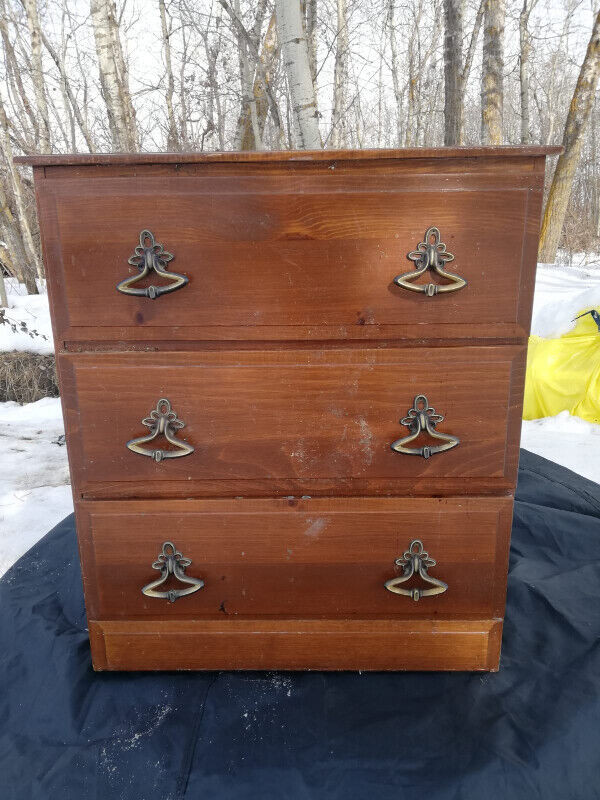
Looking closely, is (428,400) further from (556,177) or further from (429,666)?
(556,177)

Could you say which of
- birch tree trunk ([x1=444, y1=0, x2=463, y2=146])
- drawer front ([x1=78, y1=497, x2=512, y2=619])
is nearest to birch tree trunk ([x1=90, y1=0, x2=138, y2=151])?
birch tree trunk ([x1=444, y1=0, x2=463, y2=146])

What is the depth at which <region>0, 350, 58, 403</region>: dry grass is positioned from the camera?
4793 mm

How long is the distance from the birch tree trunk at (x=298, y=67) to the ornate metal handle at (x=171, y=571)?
1831 millimetres

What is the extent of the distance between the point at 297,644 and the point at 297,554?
10.3 inches

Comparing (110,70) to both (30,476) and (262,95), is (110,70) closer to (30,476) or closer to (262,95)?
(262,95)

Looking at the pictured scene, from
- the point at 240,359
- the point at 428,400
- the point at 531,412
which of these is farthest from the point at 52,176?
the point at 531,412

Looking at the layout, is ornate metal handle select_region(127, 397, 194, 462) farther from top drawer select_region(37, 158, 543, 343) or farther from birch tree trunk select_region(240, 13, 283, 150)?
birch tree trunk select_region(240, 13, 283, 150)

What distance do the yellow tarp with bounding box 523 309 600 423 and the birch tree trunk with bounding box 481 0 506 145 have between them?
146 inches

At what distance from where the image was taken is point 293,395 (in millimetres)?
1194

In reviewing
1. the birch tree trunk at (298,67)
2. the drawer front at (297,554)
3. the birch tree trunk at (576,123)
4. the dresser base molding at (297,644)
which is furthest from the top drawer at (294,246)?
the birch tree trunk at (576,123)

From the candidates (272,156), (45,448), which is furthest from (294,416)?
(45,448)

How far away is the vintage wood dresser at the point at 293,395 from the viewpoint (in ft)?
3.53

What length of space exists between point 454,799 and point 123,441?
1.03m

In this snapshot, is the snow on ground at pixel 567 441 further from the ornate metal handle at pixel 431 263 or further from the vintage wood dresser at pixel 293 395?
the ornate metal handle at pixel 431 263
